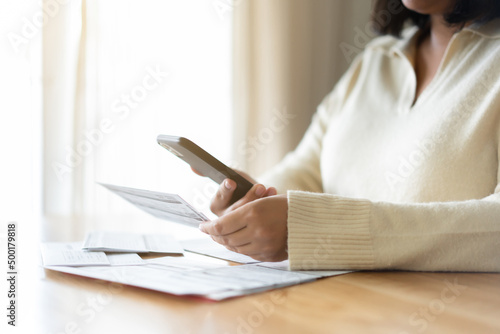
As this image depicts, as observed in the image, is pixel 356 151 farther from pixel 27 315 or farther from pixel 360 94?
pixel 27 315

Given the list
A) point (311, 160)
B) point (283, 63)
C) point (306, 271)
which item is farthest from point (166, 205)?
point (283, 63)

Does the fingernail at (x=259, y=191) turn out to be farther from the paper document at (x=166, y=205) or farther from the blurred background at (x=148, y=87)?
the blurred background at (x=148, y=87)

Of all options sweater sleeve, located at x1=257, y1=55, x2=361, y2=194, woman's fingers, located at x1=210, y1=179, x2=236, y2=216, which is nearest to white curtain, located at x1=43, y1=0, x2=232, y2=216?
sweater sleeve, located at x1=257, y1=55, x2=361, y2=194

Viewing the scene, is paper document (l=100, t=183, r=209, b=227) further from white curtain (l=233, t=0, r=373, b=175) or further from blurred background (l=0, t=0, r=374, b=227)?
white curtain (l=233, t=0, r=373, b=175)

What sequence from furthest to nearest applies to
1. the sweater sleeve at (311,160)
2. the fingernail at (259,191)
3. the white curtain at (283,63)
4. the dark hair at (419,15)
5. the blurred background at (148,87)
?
1. the white curtain at (283,63)
2. the blurred background at (148,87)
3. the sweater sleeve at (311,160)
4. the dark hair at (419,15)
5. the fingernail at (259,191)

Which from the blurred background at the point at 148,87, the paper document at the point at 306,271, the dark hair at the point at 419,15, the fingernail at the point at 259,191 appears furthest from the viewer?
the blurred background at the point at 148,87

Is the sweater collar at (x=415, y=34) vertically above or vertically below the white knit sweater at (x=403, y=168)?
above

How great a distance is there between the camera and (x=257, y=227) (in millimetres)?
683

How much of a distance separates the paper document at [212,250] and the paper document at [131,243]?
0.07 feet

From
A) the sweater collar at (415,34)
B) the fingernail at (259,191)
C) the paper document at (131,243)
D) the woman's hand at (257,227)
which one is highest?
the sweater collar at (415,34)

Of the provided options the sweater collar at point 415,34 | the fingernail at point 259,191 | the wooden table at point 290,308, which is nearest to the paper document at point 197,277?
the wooden table at point 290,308

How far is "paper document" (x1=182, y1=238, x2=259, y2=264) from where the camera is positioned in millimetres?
801

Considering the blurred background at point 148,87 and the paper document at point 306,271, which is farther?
the blurred background at point 148,87

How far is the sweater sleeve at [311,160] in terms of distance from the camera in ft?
4.11
